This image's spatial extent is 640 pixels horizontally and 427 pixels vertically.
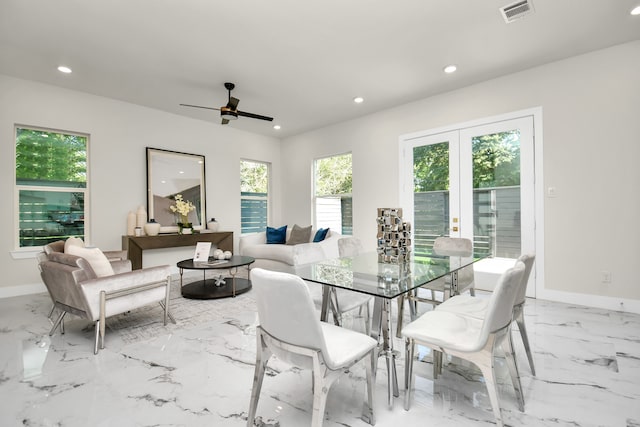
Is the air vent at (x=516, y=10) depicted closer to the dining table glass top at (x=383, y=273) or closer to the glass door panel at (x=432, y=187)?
the glass door panel at (x=432, y=187)

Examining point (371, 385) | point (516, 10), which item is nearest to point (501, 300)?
point (371, 385)

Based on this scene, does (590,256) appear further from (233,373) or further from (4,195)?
(4,195)

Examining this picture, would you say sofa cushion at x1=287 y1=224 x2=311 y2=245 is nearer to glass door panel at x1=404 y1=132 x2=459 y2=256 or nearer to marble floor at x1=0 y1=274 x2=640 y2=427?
glass door panel at x1=404 y1=132 x2=459 y2=256

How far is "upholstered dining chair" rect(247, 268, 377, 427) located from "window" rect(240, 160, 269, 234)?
5095 mm

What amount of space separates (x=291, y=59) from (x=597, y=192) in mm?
3732

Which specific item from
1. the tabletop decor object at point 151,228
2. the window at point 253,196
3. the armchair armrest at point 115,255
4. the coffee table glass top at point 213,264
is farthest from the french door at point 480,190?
the tabletop decor object at point 151,228

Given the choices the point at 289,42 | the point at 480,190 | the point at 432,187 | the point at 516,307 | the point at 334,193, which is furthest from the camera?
the point at 334,193

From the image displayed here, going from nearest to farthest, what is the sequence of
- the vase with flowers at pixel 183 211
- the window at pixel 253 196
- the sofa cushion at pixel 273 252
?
the sofa cushion at pixel 273 252, the vase with flowers at pixel 183 211, the window at pixel 253 196

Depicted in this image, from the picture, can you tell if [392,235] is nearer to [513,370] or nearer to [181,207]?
[513,370]

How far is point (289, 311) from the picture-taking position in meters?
1.21

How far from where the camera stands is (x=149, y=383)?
185cm

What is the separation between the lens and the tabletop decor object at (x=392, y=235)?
247cm

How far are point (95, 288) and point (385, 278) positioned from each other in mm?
2250

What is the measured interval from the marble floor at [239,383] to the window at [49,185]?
1.82 meters
